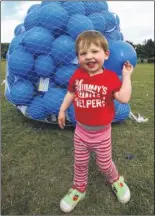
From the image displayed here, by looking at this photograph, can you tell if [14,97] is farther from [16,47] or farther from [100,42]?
[100,42]

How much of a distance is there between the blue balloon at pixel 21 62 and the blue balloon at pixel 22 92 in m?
0.16

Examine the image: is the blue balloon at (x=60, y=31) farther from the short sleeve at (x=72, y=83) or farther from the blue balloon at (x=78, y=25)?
the short sleeve at (x=72, y=83)

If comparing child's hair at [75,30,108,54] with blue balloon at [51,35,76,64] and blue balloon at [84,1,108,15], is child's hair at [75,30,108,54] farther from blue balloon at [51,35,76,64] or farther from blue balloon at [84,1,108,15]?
blue balloon at [84,1,108,15]

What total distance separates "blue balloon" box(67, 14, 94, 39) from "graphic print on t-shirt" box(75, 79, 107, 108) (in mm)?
1248

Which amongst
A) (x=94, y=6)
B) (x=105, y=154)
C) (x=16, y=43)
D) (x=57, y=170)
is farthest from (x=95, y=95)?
(x=16, y=43)

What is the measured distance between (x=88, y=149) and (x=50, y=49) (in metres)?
1.47

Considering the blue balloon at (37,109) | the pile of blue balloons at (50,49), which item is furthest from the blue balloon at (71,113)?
the blue balloon at (37,109)

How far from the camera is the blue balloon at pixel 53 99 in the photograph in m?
3.50

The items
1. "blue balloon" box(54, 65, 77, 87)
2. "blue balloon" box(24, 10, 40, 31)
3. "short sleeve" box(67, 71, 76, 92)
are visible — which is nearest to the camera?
"short sleeve" box(67, 71, 76, 92)

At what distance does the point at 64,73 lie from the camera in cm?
342

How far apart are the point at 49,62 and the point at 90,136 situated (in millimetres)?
1413

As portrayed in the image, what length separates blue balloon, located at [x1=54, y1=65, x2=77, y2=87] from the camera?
134 inches

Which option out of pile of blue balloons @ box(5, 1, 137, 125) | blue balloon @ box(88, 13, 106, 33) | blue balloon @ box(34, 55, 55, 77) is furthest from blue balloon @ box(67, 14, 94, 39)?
blue balloon @ box(34, 55, 55, 77)

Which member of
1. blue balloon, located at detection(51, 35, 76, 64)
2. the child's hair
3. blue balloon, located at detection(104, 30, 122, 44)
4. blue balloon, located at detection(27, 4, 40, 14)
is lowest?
the child's hair
